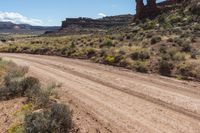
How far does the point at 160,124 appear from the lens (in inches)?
422

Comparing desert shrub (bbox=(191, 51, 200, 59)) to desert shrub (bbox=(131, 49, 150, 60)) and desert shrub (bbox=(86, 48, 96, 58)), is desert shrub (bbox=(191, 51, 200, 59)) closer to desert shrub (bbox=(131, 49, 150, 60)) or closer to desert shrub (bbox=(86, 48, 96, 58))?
desert shrub (bbox=(131, 49, 150, 60))

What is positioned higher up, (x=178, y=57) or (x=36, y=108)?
(x=178, y=57)

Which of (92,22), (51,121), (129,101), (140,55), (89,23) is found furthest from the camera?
(89,23)

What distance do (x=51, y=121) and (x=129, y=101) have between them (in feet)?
15.3

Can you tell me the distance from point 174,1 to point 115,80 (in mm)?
60230

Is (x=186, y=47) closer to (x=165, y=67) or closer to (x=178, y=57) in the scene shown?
(x=178, y=57)

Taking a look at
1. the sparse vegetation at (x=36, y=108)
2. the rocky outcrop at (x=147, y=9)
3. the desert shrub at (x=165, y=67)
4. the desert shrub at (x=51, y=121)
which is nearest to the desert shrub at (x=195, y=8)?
the rocky outcrop at (x=147, y=9)

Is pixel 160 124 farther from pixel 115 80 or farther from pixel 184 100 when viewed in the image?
pixel 115 80

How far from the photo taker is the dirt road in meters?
10.7

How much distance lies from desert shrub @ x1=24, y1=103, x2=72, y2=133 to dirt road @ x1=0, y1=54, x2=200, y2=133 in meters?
0.50

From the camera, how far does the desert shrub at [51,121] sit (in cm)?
985

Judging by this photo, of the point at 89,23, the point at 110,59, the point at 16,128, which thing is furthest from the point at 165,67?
the point at 89,23

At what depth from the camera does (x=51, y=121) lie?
33.2 ft

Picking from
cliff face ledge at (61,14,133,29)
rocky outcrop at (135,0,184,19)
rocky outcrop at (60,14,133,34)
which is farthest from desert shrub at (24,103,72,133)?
cliff face ledge at (61,14,133,29)
